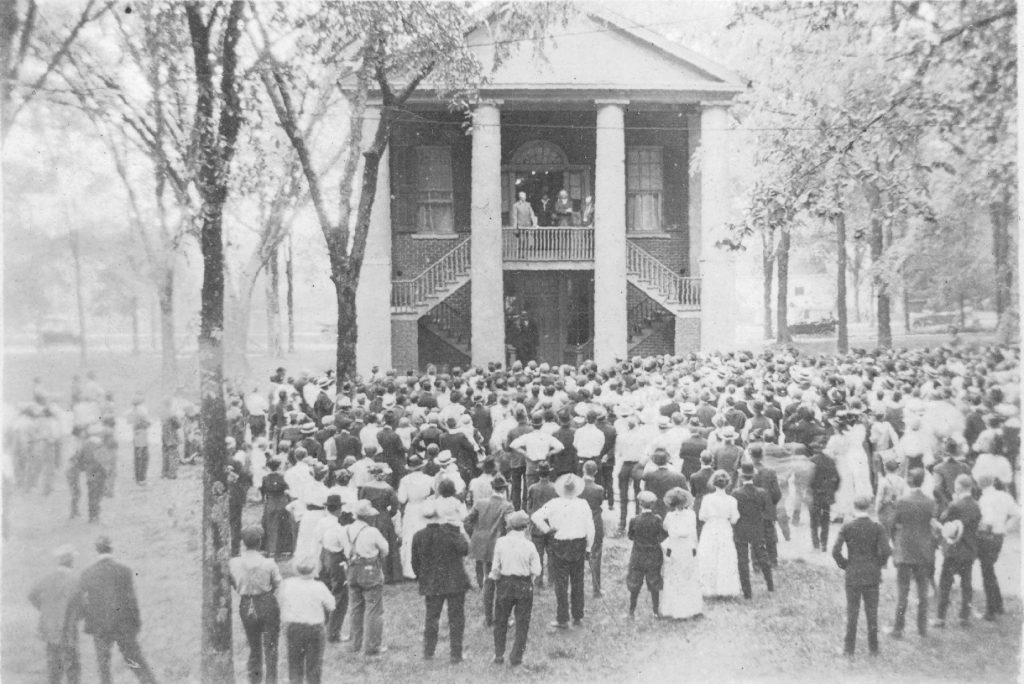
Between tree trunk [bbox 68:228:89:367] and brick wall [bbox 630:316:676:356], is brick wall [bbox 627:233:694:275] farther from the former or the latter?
tree trunk [bbox 68:228:89:367]

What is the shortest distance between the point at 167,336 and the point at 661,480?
33.6 ft

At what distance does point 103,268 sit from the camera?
1447cm

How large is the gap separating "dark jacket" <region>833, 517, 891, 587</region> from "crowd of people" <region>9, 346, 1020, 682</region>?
0.07ft

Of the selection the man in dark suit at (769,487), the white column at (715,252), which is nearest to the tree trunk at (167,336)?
the man in dark suit at (769,487)

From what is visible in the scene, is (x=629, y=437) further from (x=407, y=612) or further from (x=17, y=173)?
(x=17, y=173)

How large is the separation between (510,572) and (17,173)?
7.47 meters

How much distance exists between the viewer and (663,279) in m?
22.0

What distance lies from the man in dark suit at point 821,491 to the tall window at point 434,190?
15.1 metres

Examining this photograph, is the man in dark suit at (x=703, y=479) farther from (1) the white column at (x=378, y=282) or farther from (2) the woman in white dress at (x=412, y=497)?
(1) the white column at (x=378, y=282)

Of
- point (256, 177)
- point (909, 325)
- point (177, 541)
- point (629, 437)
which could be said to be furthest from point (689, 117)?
point (177, 541)

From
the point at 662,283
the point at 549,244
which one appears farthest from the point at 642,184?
the point at 549,244

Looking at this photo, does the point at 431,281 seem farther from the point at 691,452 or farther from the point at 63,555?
the point at 63,555

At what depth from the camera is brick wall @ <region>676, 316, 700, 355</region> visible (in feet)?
70.3

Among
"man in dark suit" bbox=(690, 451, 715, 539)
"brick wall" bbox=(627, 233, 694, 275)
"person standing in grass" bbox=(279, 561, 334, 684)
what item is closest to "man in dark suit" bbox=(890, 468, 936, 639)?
"man in dark suit" bbox=(690, 451, 715, 539)
